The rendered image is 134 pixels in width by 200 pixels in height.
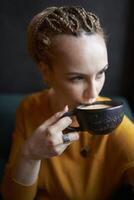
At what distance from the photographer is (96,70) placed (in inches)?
38.3

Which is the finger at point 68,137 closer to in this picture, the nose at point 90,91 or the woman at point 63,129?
the woman at point 63,129

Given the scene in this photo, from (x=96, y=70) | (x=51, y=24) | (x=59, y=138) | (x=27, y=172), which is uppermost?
(x=51, y=24)

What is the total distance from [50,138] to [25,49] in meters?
0.78

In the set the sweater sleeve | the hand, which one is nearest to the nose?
the hand

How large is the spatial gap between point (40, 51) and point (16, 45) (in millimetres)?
558

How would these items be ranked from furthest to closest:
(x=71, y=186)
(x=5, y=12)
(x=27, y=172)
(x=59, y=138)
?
(x=5, y=12)
(x=71, y=186)
(x=27, y=172)
(x=59, y=138)

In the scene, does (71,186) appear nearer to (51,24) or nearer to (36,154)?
(36,154)

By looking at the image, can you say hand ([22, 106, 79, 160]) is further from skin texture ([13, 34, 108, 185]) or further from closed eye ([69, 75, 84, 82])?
closed eye ([69, 75, 84, 82])

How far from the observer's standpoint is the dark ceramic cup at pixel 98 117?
875mm

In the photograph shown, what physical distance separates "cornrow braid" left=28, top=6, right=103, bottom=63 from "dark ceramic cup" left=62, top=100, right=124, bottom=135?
20 cm

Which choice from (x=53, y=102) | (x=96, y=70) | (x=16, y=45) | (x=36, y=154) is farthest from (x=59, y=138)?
(x=16, y=45)

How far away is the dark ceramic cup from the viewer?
2.87 ft

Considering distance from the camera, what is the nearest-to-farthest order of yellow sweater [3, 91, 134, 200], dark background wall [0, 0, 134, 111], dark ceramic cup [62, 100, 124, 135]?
1. dark ceramic cup [62, 100, 124, 135]
2. yellow sweater [3, 91, 134, 200]
3. dark background wall [0, 0, 134, 111]

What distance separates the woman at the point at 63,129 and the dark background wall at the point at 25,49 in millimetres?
379
